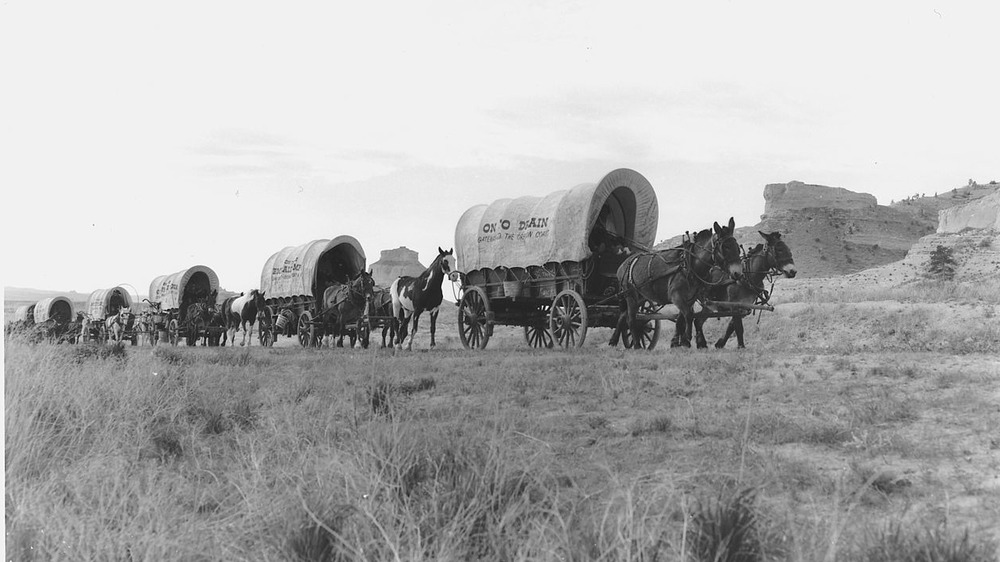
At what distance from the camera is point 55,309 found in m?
30.0

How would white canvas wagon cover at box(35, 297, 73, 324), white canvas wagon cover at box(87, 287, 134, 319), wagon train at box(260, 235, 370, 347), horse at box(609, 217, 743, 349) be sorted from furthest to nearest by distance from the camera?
white canvas wagon cover at box(87, 287, 134, 319) → white canvas wagon cover at box(35, 297, 73, 324) → wagon train at box(260, 235, 370, 347) → horse at box(609, 217, 743, 349)

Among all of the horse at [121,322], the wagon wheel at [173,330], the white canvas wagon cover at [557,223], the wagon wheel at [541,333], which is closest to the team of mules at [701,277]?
the white canvas wagon cover at [557,223]

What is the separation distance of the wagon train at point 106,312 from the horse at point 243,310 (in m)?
3.24

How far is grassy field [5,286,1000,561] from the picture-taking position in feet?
9.96

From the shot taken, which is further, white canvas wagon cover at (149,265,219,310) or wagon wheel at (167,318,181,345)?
white canvas wagon cover at (149,265,219,310)

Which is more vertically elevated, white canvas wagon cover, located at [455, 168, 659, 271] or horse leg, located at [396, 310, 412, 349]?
white canvas wagon cover, located at [455, 168, 659, 271]

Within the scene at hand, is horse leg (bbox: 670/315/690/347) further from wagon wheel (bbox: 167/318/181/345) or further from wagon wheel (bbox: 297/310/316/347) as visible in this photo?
wagon wheel (bbox: 167/318/181/345)

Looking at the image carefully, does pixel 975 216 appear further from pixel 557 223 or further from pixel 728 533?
pixel 728 533

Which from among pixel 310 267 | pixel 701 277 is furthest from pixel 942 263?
pixel 701 277

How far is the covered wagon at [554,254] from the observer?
41.8 ft

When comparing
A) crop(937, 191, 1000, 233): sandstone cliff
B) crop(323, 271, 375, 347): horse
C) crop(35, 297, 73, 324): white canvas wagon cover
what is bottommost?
crop(35, 297, 73, 324): white canvas wagon cover

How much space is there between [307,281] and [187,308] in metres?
9.11

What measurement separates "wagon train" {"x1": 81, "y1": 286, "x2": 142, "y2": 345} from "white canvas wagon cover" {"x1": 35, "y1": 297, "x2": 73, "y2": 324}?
0.75 meters

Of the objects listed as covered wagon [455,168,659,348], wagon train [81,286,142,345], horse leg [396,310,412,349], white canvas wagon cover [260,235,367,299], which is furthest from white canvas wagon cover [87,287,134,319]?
covered wagon [455,168,659,348]
